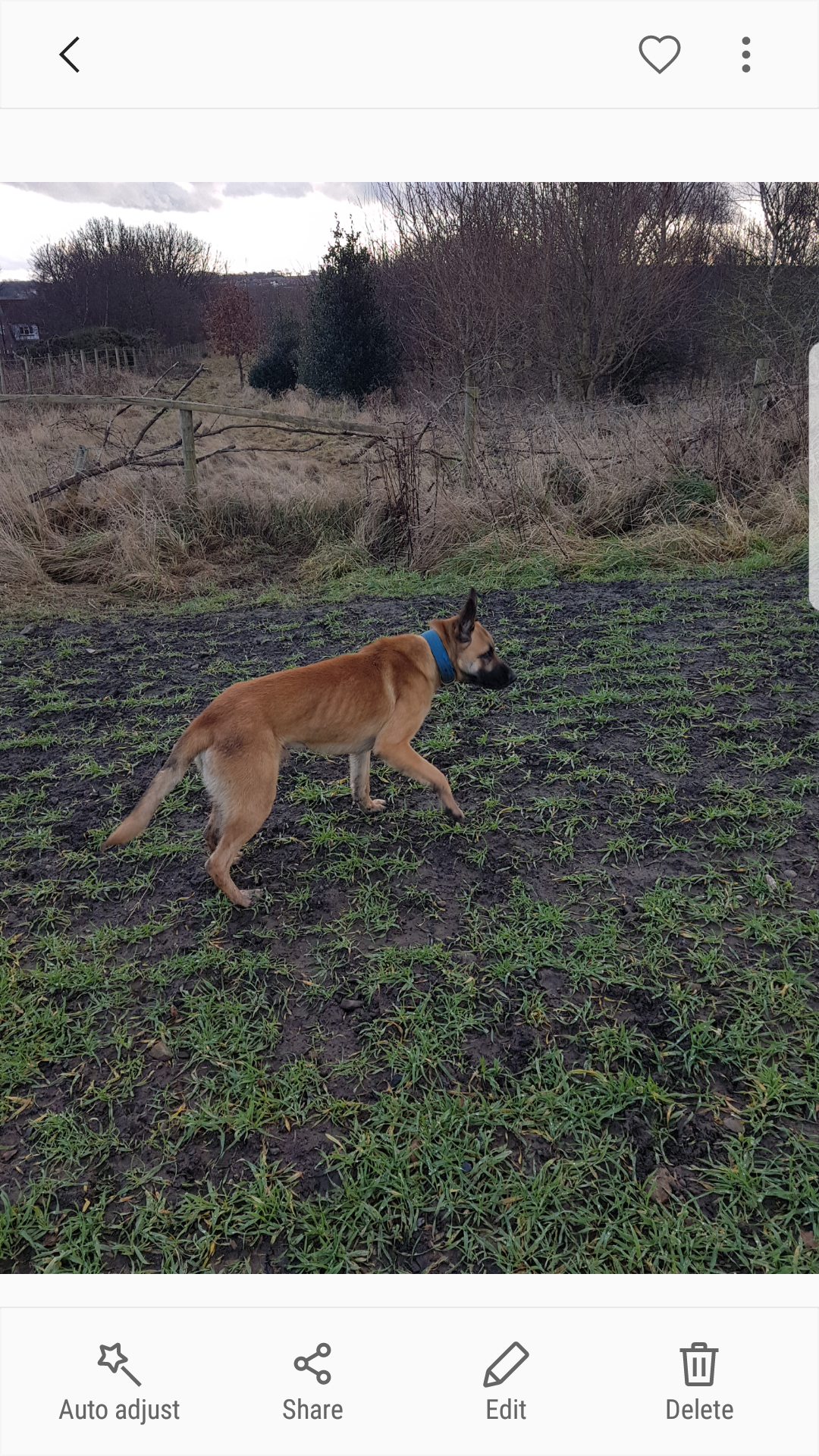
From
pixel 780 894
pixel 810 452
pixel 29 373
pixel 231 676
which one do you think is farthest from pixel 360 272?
pixel 780 894

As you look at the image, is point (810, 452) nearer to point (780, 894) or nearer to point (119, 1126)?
point (780, 894)

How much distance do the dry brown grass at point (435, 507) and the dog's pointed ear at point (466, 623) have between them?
5.61 m

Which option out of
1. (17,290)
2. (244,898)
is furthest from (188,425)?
(17,290)

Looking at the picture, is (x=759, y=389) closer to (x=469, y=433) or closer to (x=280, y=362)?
(x=469, y=433)

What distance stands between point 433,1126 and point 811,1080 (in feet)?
3.92

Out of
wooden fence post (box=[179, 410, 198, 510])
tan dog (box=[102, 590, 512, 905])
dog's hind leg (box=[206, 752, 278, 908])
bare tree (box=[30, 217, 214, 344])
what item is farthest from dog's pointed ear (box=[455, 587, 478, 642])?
bare tree (box=[30, 217, 214, 344])

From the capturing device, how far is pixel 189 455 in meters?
10.3

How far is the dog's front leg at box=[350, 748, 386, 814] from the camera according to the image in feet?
13.2

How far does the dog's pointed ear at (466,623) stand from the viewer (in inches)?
155
